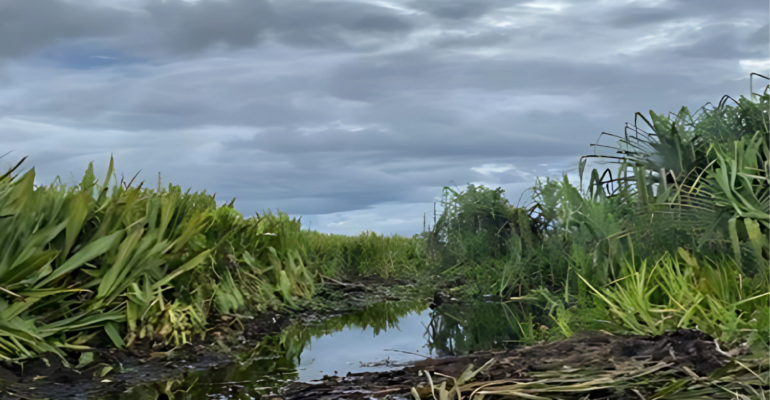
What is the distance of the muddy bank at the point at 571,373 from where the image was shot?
265cm

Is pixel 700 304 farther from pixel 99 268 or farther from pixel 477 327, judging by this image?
pixel 99 268

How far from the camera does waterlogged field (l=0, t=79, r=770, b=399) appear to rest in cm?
296

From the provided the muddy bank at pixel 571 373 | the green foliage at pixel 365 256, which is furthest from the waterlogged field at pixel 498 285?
the green foliage at pixel 365 256

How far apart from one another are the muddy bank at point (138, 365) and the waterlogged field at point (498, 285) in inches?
0.9

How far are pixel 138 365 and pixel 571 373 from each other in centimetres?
296

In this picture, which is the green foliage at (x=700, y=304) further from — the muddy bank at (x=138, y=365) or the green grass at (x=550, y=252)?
the muddy bank at (x=138, y=365)

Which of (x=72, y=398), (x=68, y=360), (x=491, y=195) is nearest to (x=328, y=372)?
(x=72, y=398)

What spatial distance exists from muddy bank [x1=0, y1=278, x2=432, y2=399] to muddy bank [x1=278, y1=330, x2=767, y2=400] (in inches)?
48.8

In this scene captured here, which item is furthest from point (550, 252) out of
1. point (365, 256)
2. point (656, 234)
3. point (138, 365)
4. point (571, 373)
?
point (365, 256)

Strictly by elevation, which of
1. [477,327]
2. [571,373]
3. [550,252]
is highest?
[550,252]

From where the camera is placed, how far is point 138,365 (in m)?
4.16

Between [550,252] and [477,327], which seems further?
[550,252]

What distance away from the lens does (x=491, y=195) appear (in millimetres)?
6785

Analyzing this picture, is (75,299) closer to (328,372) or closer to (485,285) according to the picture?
(328,372)
